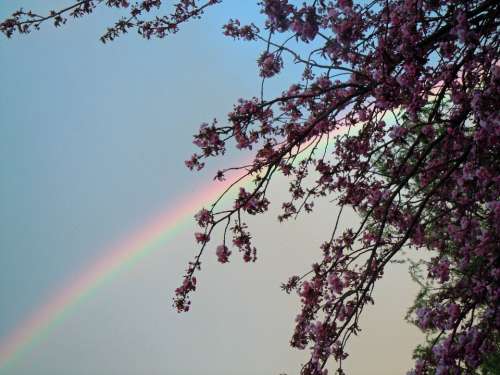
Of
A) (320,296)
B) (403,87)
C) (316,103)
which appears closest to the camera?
(403,87)

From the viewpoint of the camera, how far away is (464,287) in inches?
124

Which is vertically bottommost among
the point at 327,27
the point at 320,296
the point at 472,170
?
the point at 320,296

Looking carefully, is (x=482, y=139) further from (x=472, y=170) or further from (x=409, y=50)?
(x=409, y=50)

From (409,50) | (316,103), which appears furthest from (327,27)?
(409,50)

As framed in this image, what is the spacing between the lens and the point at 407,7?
2.81 meters

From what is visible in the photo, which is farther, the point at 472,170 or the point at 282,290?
the point at 282,290

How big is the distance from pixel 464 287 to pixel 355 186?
1.32m

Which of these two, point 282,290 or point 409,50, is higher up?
point 409,50

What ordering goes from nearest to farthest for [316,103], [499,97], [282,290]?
[499,97], [282,290], [316,103]

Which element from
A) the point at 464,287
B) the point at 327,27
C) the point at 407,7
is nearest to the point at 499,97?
the point at 407,7

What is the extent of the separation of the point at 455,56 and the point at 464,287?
1576 mm

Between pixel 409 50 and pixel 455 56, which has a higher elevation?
pixel 455 56

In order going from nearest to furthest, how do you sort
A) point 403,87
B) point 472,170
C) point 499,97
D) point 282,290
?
point 499,97
point 403,87
point 472,170
point 282,290

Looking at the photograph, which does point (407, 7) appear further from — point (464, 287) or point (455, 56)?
point (464, 287)
